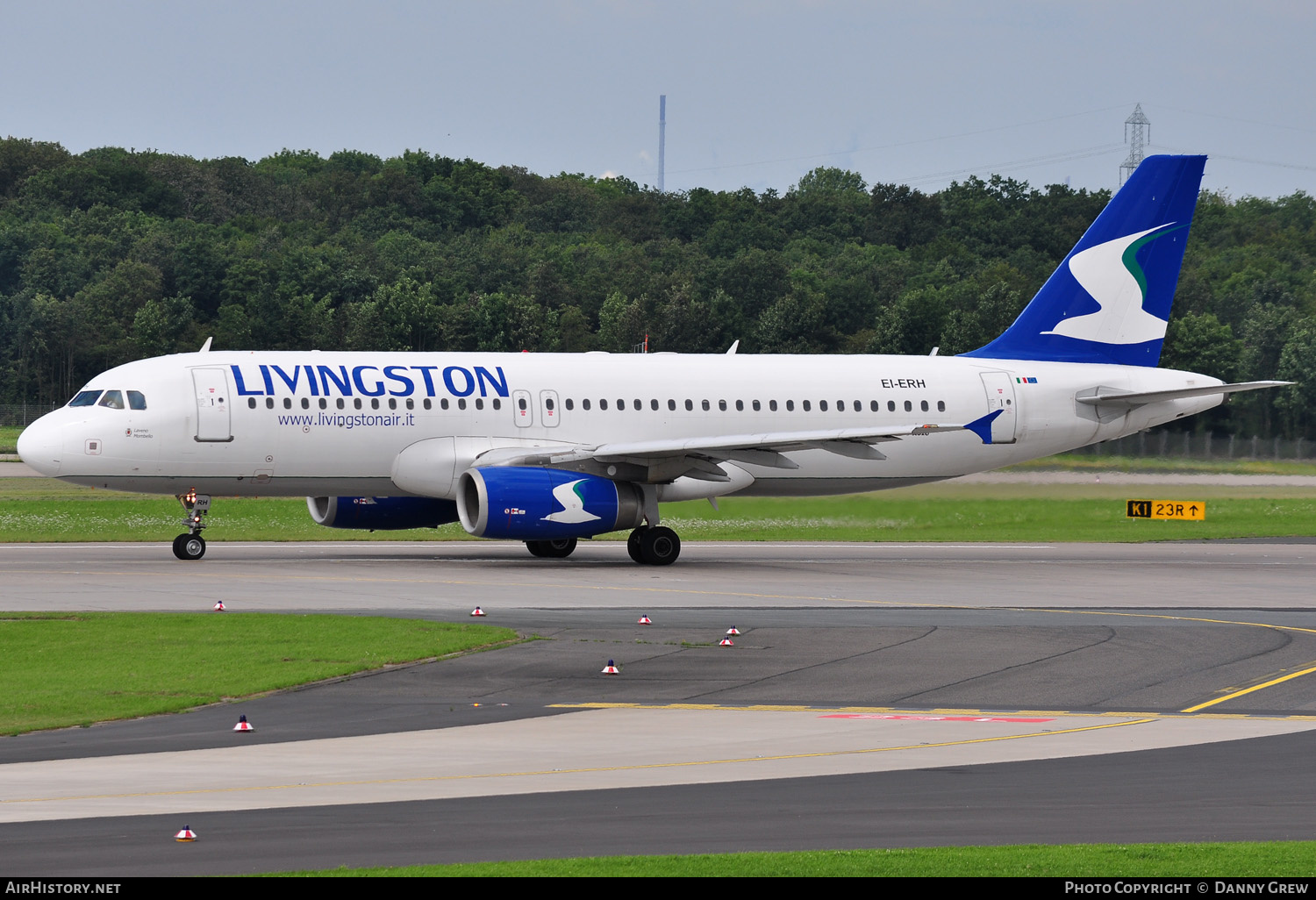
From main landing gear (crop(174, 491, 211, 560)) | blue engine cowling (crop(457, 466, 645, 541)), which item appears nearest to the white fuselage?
main landing gear (crop(174, 491, 211, 560))

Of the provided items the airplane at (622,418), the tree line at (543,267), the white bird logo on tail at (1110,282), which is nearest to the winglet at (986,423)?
the airplane at (622,418)

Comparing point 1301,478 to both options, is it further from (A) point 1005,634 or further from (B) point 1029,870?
(B) point 1029,870

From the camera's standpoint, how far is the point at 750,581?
1177 inches

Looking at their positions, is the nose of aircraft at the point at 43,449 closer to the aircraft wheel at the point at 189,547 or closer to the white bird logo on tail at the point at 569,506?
the aircraft wheel at the point at 189,547

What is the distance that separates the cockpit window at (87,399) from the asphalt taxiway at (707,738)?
5.61 m

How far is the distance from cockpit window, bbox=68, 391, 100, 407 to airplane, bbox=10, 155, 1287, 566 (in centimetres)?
4

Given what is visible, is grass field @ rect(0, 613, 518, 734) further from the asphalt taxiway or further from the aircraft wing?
the aircraft wing

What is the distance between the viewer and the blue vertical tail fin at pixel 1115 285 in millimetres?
39188

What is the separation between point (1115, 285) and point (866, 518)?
27.4 feet

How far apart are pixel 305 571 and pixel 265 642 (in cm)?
1040

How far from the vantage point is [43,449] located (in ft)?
104

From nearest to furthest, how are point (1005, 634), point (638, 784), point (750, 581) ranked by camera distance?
point (638, 784)
point (1005, 634)
point (750, 581)

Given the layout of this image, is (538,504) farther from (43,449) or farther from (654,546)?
(43,449)
